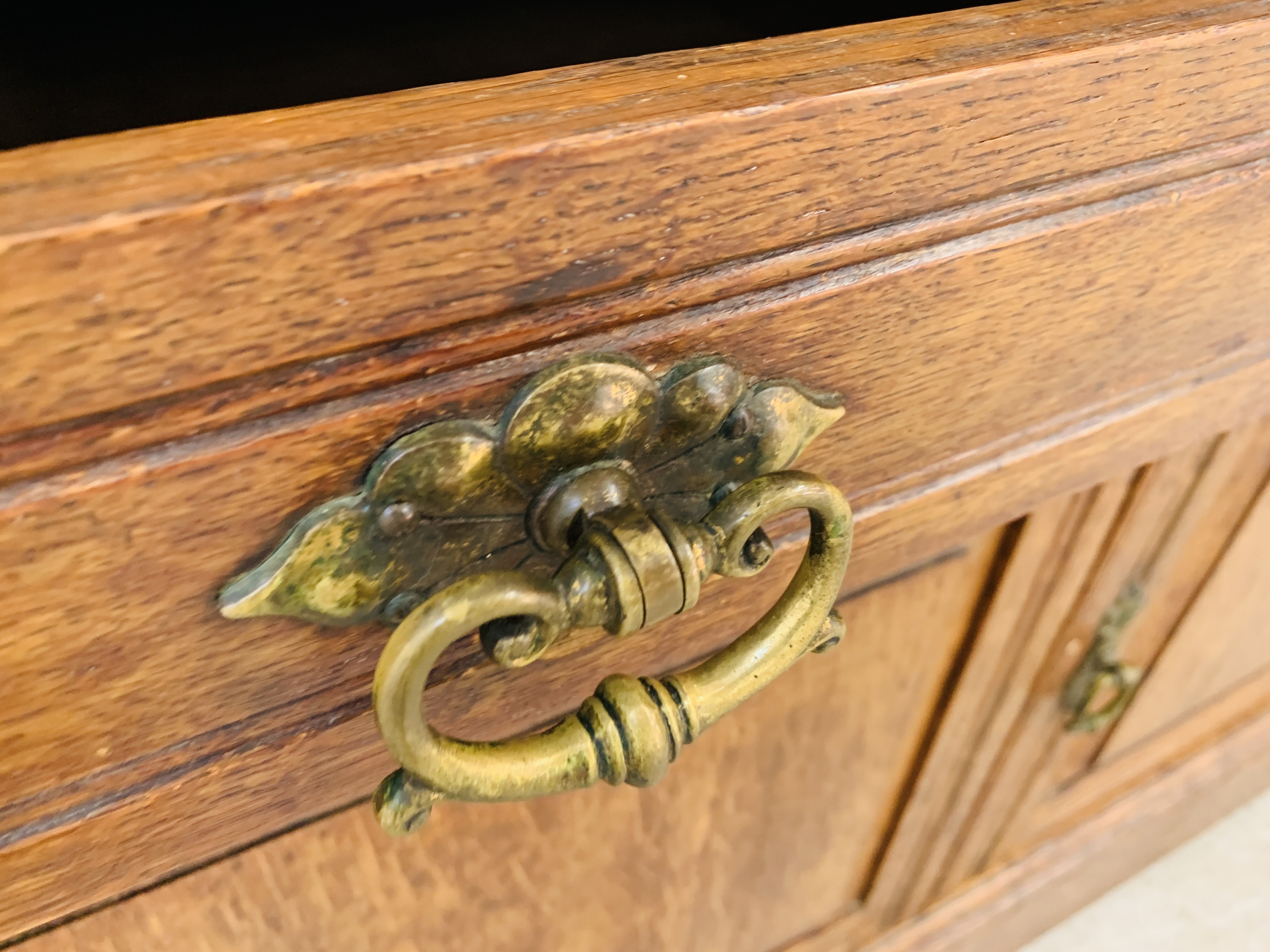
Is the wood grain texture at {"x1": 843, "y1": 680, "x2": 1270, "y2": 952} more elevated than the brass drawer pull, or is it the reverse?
the brass drawer pull

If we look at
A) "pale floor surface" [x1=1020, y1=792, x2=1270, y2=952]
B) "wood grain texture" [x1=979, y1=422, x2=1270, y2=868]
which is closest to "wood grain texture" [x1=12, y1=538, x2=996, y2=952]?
"wood grain texture" [x1=979, y1=422, x2=1270, y2=868]

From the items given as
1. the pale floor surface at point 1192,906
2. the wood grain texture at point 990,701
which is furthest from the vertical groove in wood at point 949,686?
the pale floor surface at point 1192,906

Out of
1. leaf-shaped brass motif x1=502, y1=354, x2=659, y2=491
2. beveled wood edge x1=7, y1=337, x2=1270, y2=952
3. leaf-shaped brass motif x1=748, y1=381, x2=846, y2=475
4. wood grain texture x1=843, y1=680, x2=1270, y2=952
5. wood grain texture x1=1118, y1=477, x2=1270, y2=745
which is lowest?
wood grain texture x1=843, y1=680, x2=1270, y2=952

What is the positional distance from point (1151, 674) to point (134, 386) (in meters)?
0.69

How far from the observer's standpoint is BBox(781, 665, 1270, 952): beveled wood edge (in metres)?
0.70

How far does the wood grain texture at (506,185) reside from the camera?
15 centimetres

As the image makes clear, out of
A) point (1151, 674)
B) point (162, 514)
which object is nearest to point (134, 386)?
point (162, 514)

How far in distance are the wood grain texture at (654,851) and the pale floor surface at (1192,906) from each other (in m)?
0.49

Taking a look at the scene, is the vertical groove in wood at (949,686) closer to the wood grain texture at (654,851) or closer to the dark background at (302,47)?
the wood grain texture at (654,851)

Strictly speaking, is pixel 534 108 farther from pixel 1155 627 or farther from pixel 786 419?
pixel 1155 627

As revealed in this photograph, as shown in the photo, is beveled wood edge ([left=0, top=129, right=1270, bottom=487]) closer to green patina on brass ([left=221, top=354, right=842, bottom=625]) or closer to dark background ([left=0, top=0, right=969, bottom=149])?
green patina on brass ([left=221, top=354, right=842, bottom=625])

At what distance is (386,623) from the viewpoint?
23cm

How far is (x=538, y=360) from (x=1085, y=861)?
81 cm

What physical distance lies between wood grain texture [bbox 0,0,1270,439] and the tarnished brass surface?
1.24 feet
